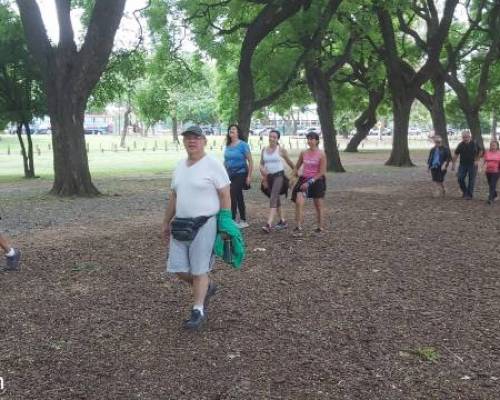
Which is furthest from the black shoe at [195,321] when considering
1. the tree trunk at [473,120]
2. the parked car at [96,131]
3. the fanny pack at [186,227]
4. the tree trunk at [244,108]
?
the parked car at [96,131]

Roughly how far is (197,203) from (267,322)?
1249mm

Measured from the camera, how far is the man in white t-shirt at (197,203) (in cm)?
477

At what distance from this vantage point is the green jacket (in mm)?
4871

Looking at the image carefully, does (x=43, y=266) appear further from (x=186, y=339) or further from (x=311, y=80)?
(x=311, y=80)

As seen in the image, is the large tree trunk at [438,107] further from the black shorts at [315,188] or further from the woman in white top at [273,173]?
the black shorts at [315,188]

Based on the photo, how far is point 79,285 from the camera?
20.9 ft

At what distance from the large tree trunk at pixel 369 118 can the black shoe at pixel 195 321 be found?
37.3 meters

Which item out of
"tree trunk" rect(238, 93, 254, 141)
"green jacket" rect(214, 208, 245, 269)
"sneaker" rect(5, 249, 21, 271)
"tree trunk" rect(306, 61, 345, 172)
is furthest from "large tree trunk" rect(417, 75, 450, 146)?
"green jacket" rect(214, 208, 245, 269)

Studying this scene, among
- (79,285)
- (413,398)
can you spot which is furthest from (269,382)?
(79,285)

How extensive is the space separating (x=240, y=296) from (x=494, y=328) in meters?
2.39

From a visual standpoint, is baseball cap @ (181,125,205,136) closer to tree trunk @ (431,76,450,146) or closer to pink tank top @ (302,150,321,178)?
pink tank top @ (302,150,321,178)

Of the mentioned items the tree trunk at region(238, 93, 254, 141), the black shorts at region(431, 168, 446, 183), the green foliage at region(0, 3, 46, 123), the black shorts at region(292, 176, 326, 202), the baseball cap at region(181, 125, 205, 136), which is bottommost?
the black shorts at region(431, 168, 446, 183)

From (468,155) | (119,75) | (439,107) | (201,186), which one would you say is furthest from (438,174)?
(439,107)

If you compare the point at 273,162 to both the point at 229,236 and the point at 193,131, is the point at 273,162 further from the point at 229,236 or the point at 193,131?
the point at 193,131
